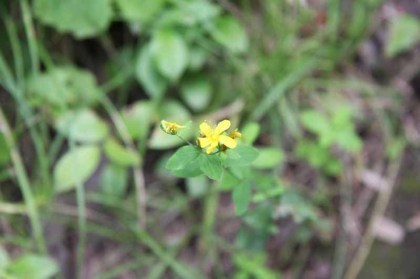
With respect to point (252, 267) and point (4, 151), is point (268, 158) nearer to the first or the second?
point (252, 267)

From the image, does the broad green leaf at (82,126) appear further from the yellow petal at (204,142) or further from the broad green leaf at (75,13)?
the yellow petal at (204,142)

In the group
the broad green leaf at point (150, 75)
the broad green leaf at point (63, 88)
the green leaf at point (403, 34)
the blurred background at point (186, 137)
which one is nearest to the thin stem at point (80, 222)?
the blurred background at point (186, 137)

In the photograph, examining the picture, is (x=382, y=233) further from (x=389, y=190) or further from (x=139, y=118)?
(x=139, y=118)

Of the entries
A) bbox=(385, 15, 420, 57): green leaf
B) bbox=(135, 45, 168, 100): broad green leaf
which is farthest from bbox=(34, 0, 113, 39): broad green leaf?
bbox=(385, 15, 420, 57): green leaf

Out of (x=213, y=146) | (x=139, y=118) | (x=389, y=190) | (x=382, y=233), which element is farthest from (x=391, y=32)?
(x=213, y=146)

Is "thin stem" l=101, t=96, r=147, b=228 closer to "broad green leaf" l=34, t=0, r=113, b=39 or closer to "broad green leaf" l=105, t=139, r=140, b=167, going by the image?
"broad green leaf" l=105, t=139, r=140, b=167

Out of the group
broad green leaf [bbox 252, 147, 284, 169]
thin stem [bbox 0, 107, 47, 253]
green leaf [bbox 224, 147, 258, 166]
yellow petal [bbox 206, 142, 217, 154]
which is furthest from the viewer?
thin stem [bbox 0, 107, 47, 253]
